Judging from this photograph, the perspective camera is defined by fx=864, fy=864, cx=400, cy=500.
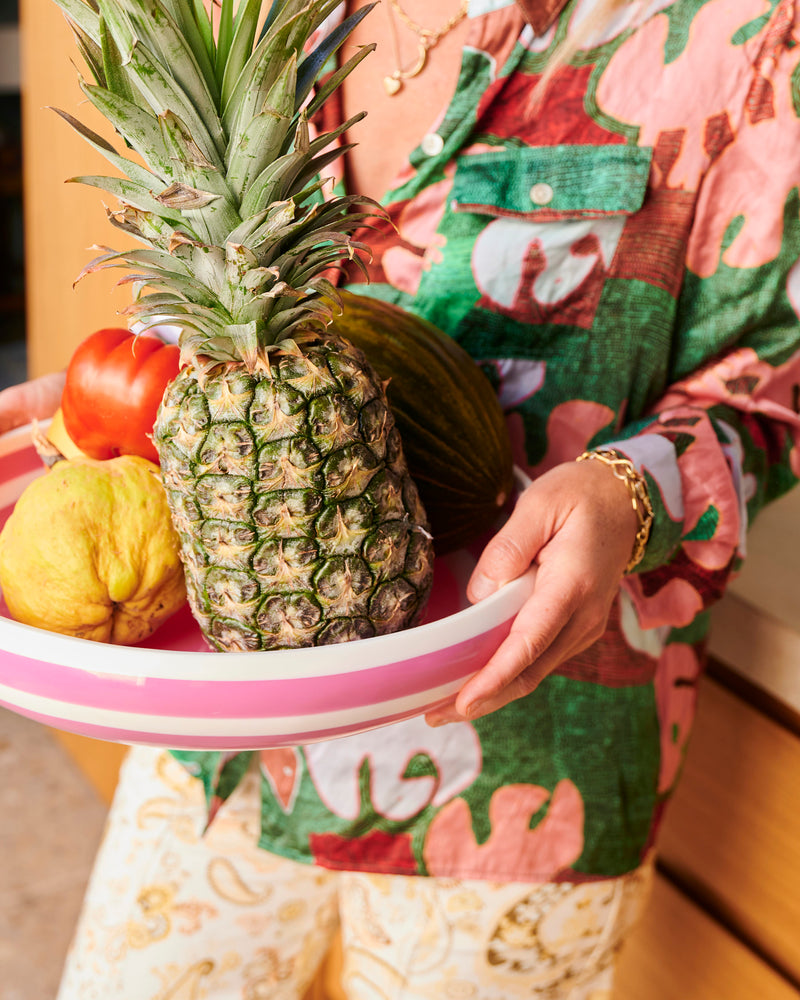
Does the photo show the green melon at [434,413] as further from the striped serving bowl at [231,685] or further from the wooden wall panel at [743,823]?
the wooden wall panel at [743,823]

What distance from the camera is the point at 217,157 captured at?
52 cm

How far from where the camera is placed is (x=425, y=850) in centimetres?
82

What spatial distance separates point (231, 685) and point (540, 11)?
59 centimetres

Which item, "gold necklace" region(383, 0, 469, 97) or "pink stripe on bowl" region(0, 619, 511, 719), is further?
"gold necklace" region(383, 0, 469, 97)

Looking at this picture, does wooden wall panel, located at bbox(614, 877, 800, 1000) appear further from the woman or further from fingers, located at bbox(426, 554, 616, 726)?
fingers, located at bbox(426, 554, 616, 726)

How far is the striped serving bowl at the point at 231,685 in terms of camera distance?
0.49 metres

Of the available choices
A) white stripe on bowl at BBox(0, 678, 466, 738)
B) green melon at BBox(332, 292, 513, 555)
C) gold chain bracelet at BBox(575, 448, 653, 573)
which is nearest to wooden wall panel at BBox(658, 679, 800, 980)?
gold chain bracelet at BBox(575, 448, 653, 573)

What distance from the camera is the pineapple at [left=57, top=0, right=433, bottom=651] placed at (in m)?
0.49

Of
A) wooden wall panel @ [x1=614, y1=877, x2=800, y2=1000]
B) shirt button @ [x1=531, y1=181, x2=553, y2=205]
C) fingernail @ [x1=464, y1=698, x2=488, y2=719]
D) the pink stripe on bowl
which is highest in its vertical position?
shirt button @ [x1=531, y1=181, x2=553, y2=205]

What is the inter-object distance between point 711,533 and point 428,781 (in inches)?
13.7

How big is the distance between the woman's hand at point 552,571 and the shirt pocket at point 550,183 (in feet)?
0.77

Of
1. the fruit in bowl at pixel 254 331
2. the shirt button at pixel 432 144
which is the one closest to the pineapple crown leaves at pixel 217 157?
the fruit in bowl at pixel 254 331

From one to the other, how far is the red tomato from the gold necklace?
32 centimetres

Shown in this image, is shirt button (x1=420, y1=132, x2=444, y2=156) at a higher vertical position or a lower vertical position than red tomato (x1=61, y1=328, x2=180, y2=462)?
higher
